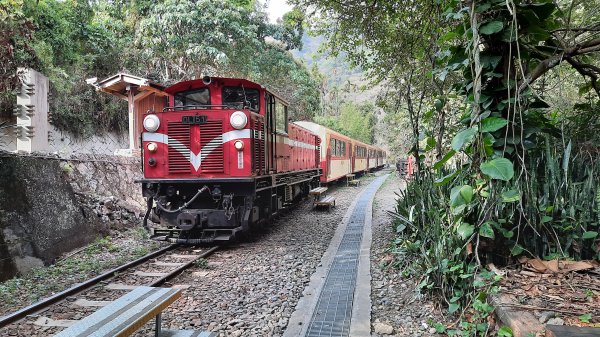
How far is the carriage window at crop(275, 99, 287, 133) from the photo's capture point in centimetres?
860

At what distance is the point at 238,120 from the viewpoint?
6.60 meters

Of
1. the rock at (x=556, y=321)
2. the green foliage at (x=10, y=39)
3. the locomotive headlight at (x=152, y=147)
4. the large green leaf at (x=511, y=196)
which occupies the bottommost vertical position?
the rock at (x=556, y=321)

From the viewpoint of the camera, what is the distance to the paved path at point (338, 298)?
11.7ft

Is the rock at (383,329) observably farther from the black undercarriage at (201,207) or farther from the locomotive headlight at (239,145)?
the locomotive headlight at (239,145)

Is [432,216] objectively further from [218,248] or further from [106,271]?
[106,271]

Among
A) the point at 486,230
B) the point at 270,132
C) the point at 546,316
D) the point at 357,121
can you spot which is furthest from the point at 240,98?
the point at 357,121

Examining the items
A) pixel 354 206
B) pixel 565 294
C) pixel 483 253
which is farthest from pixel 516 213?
pixel 354 206

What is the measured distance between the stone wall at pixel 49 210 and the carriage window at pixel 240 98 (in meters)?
3.38

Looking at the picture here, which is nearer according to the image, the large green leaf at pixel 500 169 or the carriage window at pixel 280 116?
the large green leaf at pixel 500 169

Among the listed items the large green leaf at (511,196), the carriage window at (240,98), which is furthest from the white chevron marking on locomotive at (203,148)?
the large green leaf at (511,196)

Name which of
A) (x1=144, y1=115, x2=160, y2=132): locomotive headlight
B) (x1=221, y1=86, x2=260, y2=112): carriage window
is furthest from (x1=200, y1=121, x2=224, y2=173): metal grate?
(x1=144, y1=115, x2=160, y2=132): locomotive headlight

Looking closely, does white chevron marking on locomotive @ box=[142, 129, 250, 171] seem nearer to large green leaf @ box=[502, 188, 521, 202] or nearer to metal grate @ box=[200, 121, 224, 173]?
metal grate @ box=[200, 121, 224, 173]

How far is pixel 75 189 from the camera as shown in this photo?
8.02 metres

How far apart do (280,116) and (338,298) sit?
5471 millimetres
